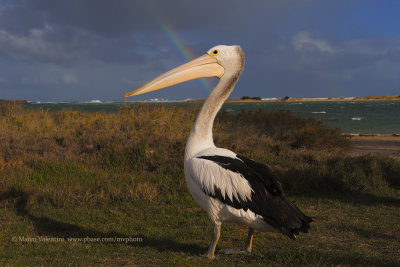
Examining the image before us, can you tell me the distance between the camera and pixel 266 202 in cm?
366

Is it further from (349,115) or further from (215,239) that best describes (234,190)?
(349,115)

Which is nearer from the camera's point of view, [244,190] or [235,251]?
[244,190]

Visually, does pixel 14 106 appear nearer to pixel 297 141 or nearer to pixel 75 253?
pixel 297 141

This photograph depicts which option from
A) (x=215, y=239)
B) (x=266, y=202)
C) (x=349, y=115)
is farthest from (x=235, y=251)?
(x=349, y=115)

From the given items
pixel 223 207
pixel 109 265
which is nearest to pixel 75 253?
pixel 109 265

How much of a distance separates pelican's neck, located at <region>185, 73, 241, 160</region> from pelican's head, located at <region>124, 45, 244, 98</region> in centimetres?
9

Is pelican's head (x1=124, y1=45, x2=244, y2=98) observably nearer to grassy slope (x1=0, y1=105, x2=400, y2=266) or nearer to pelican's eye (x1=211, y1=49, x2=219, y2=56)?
pelican's eye (x1=211, y1=49, x2=219, y2=56)

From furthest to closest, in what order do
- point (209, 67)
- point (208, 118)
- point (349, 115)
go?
point (349, 115)
point (209, 67)
point (208, 118)

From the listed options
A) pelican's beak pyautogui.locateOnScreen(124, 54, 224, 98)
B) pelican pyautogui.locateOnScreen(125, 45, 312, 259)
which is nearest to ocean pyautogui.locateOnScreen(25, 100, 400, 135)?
pelican's beak pyautogui.locateOnScreen(124, 54, 224, 98)

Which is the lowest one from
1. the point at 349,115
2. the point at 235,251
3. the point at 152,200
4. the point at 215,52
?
the point at 235,251

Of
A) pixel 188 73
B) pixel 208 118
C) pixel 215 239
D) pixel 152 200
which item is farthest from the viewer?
pixel 152 200

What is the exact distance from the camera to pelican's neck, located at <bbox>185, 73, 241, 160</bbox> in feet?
13.1

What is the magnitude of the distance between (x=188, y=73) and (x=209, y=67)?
0.95ft

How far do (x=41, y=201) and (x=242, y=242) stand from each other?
367 cm
